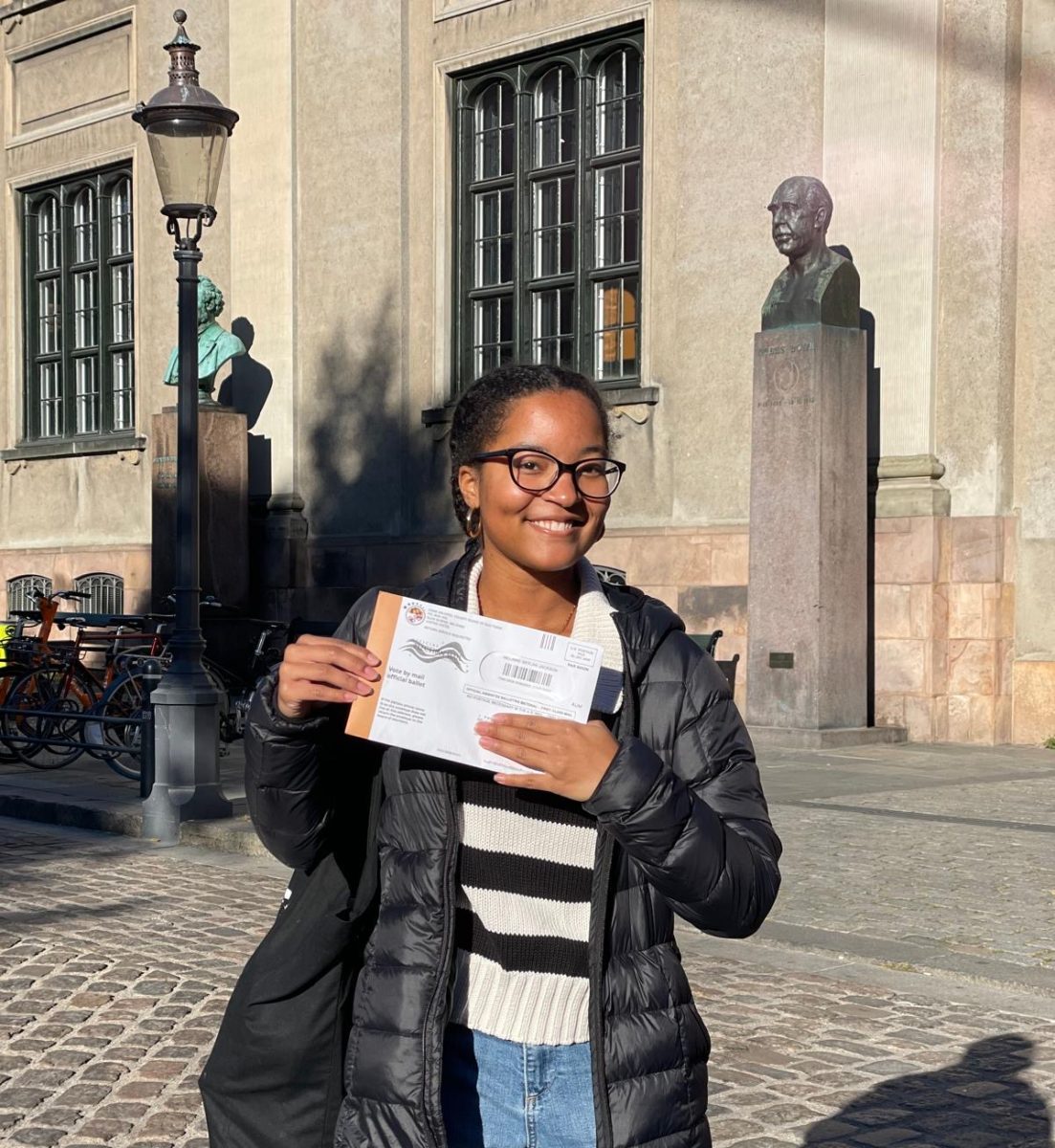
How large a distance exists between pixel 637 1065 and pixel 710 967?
15.5 ft

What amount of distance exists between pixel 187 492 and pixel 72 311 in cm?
1593

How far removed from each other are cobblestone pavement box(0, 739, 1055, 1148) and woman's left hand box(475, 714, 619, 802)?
288 cm

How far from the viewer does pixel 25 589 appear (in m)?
25.8

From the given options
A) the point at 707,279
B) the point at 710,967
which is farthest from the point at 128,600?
the point at 710,967

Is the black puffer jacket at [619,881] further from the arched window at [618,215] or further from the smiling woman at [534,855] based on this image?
the arched window at [618,215]

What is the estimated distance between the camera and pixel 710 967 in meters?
7.11

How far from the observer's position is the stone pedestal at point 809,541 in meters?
15.1

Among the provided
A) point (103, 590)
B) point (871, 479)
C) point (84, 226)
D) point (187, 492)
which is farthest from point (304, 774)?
point (84, 226)

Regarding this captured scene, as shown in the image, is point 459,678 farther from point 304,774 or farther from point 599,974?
point 599,974

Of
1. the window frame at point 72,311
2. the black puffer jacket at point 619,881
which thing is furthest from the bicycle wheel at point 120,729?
the window frame at point 72,311

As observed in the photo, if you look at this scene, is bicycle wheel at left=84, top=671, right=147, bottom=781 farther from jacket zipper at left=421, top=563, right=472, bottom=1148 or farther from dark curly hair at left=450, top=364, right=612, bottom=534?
jacket zipper at left=421, top=563, right=472, bottom=1148

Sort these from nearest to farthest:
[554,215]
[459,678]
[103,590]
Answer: [459,678] → [554,215] → [103,590]

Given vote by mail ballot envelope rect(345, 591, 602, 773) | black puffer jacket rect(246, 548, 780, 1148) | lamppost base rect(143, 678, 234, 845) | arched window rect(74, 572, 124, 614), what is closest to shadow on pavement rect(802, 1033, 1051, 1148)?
black puffer jacket rect(246, 548, 780, 1148)

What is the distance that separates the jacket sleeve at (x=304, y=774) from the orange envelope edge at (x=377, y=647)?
100 mm
